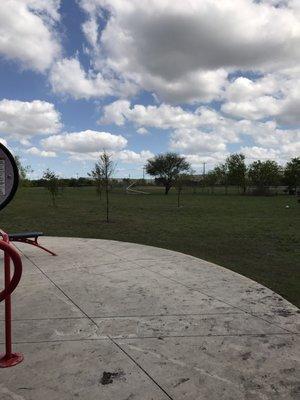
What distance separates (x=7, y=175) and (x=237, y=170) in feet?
209

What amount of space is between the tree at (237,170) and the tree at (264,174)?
4.47ft

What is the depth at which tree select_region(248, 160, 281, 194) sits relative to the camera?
62000 mm

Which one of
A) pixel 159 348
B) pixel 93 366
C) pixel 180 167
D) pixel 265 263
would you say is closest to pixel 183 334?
pixel 159 348

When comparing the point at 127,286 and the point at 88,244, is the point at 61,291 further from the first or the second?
the point at 88,244

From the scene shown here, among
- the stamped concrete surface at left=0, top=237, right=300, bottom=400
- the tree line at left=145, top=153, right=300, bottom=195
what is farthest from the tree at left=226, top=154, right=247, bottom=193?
the stamped concrete surface at left=0, top=237, right=300, bottom=400

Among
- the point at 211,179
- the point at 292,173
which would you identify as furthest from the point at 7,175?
the point at 211,179

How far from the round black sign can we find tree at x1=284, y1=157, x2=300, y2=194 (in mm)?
57601

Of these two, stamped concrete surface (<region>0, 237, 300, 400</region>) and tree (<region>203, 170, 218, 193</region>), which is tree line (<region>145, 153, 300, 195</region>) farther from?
stamped concrete surface (<region>0, 237, 300, 400</region>)

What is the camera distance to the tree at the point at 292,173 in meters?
59.7

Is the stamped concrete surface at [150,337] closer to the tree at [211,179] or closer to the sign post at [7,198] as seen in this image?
the sign post at [7,198]

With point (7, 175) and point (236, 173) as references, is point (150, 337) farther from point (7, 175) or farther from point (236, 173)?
point (236, 173)

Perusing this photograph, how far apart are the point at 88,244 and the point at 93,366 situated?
20.6 feet

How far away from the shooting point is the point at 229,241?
11.3 metres

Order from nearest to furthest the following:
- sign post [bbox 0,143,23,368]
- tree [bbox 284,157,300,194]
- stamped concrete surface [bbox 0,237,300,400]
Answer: stamped concrete surface [bbox 0,237,300,400] → sign post [bbox 0,143,23,368] → tree [bbox 284,157,300,194]
